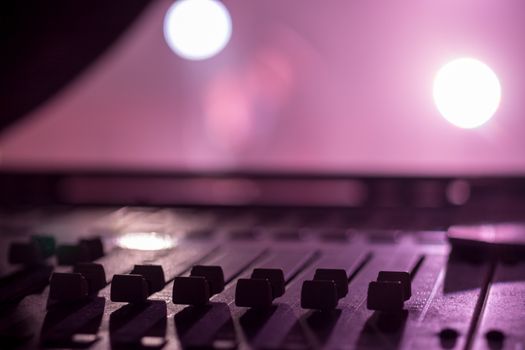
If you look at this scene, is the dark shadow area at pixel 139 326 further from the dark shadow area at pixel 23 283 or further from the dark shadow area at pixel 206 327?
the dark shadow area at pixel 23 283

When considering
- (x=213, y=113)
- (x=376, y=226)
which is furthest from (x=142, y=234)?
(x=213, y=113)

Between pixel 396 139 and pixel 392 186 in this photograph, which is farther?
pixel 396 139

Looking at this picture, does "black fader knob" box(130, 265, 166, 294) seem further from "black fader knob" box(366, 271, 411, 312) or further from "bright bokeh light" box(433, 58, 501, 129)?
"bright bokeh light" box(433, 58, 501, 129)

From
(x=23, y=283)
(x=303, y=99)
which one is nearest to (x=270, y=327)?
(x=23, y=283)

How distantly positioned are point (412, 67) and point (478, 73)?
0.67 m

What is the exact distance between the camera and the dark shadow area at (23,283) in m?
0.96

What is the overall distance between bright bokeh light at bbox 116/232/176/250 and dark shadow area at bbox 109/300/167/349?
1.24ft

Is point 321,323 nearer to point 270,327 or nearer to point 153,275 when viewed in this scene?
point 270,327

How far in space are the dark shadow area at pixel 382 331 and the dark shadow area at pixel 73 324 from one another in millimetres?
257

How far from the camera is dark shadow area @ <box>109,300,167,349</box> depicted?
725 millimetres

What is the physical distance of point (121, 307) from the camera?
879mm

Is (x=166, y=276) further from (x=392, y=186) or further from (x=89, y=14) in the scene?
(x=392, y=186)

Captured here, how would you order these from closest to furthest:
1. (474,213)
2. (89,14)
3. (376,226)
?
(89,14) → (376,226) → (474,213)

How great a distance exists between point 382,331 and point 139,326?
0.80 feet
